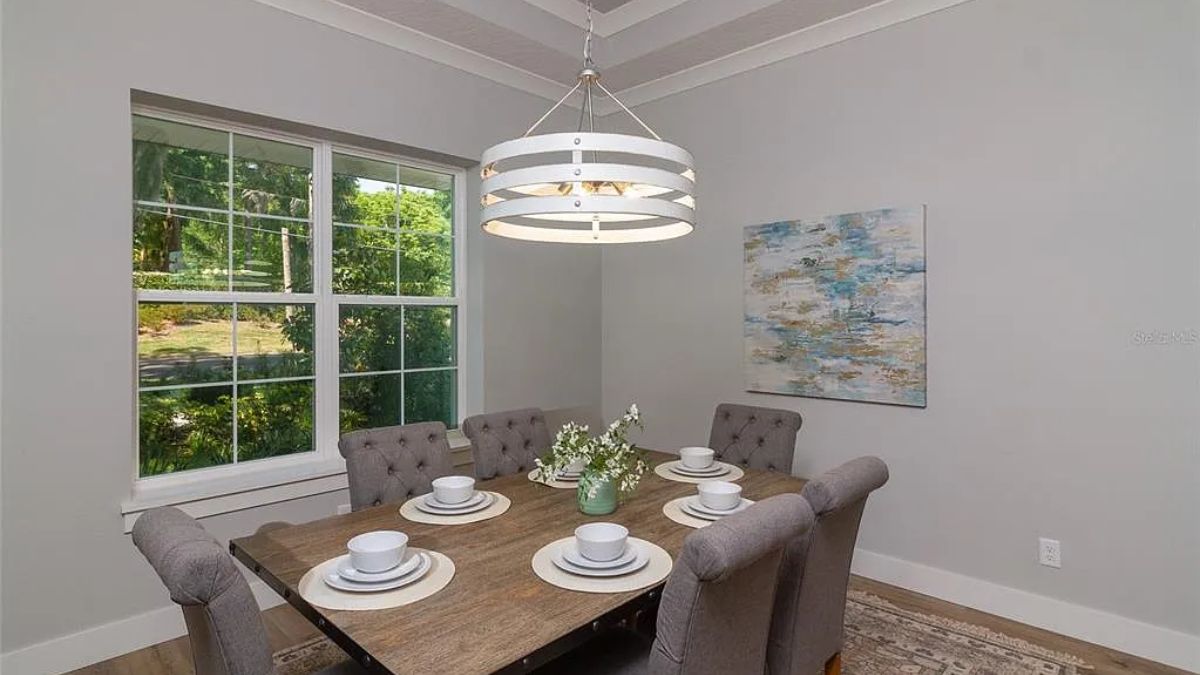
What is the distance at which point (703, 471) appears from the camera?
8.20 feet

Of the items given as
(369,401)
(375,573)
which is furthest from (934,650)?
(369,401)

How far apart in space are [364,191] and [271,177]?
0.46 meters

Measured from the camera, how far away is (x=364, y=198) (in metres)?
3.28

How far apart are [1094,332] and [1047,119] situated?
2.94 feet

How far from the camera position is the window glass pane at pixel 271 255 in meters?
2.86

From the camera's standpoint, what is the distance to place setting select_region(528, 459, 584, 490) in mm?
2324

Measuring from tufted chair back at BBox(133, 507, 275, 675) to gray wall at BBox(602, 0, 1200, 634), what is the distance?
2.78 meters

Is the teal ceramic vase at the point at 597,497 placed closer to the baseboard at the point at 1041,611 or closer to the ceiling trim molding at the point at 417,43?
the baseboard at the point at 1041,611

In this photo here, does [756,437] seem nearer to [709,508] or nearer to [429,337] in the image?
[709,508]

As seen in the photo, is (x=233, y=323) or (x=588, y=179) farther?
(x=233, y=323)

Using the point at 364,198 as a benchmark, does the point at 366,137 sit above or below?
above

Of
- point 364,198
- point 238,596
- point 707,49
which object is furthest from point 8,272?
point 707,49

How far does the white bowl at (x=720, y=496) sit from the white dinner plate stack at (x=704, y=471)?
1.47 ft

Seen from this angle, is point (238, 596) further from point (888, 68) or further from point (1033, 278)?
point (888, 68)
